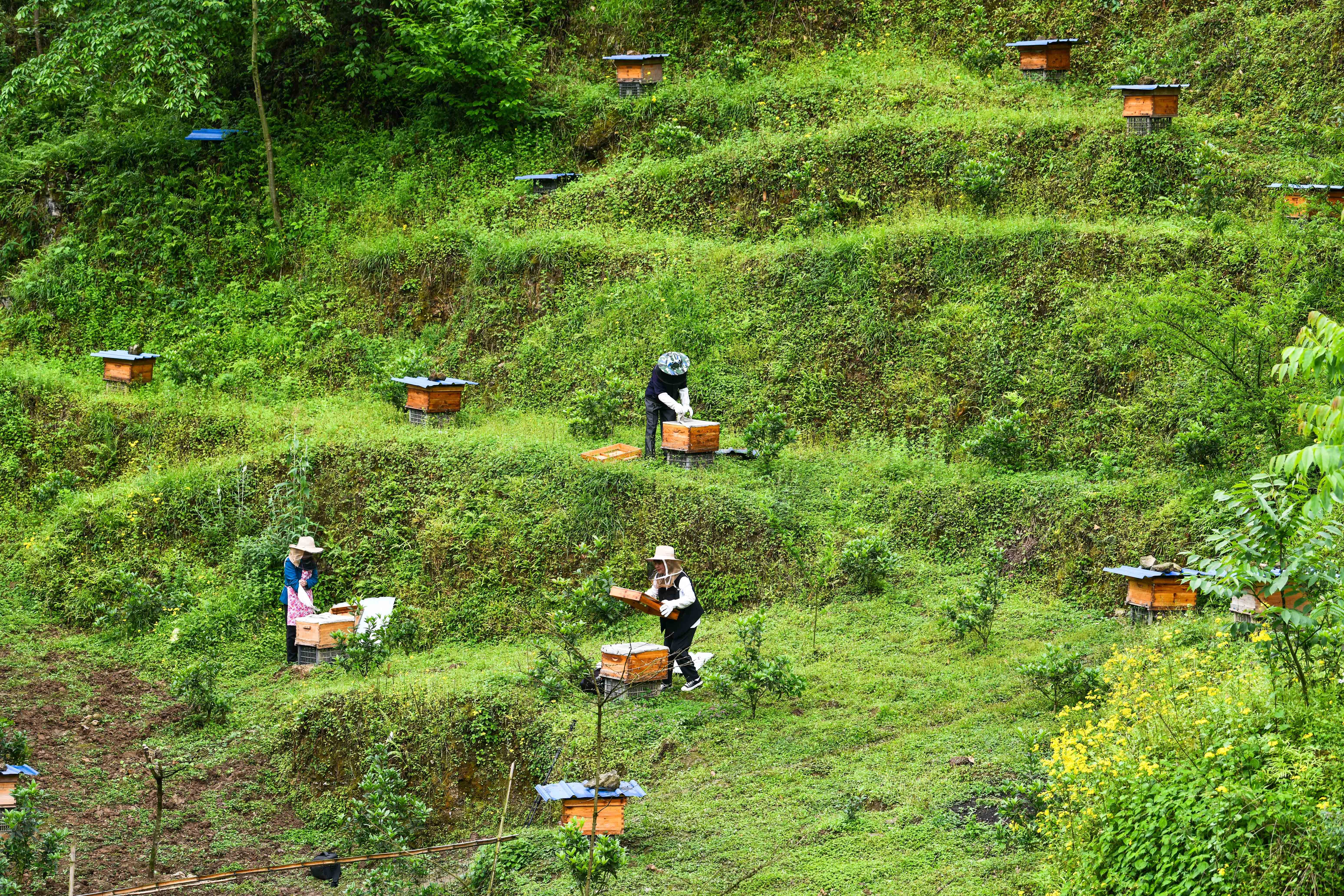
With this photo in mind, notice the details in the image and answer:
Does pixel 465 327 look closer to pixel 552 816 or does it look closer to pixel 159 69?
pixel 159 69

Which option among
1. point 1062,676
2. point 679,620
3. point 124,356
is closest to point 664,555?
point 679,620

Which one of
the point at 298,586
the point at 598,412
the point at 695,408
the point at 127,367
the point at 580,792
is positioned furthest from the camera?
the point at 127,367

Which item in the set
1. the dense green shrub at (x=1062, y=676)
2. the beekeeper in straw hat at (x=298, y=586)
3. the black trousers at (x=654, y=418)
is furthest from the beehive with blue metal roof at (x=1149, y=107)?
the beekeeper in straw hat at (x=298, y=586)

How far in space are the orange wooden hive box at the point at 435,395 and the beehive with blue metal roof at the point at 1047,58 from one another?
443 inches

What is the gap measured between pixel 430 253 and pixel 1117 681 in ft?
49.0

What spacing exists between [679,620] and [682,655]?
0.36 m

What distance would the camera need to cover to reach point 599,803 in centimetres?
1008

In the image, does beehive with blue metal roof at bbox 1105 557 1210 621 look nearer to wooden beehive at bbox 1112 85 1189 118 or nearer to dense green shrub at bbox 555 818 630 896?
dense green shrub at bbox 555 818 630 896

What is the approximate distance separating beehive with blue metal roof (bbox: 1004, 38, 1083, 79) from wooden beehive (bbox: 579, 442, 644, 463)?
10.4 meters

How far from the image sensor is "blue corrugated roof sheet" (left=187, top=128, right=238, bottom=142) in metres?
24.1

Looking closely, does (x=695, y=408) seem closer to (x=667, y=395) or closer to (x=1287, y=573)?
(x=667, y=395)

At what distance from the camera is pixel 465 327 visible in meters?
21.2

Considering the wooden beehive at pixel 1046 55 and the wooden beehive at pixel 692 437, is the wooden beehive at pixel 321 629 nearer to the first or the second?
the wooden beehive at pixel 692 437

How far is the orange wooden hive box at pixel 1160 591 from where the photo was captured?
12.7 meters
